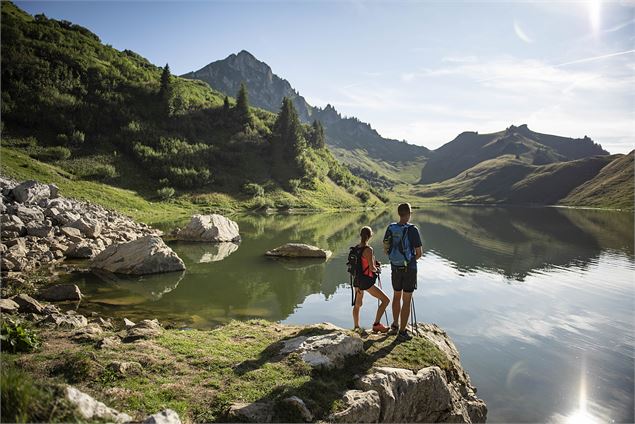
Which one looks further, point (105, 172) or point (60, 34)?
point (60, 34)

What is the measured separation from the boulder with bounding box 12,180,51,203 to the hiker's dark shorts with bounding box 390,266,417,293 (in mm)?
37537

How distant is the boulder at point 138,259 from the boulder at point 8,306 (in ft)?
39.3

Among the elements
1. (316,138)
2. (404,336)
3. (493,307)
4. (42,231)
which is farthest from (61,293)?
(316,138)

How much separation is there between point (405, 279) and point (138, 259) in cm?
2129

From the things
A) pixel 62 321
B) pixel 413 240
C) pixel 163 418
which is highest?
pixel 413 240

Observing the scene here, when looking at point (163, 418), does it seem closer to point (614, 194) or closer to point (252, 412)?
point (252, 412)

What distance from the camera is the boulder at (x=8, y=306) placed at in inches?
516

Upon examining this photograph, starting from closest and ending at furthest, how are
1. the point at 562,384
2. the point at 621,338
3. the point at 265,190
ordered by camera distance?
the point at 562,384 < the point at 621,338 < the point at 265,190

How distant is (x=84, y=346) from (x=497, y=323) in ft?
65.2

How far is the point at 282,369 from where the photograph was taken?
955 centimetres

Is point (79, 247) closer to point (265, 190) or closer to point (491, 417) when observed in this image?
point (491, 417)

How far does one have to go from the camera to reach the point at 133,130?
9850cm

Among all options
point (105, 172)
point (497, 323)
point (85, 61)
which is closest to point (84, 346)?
point (497, 323)

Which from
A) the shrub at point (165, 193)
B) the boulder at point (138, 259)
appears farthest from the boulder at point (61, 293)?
the shrub at point (165, 193)
